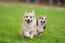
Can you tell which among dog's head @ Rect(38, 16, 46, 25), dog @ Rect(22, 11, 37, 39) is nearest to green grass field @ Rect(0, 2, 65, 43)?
dog @ Rect(22, 11, 37, 39)

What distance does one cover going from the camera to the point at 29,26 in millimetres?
9836

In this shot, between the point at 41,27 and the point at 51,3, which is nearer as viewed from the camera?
the point at 41,27

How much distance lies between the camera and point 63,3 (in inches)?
1657

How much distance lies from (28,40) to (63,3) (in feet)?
109

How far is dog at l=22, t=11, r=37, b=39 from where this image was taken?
9789 mm

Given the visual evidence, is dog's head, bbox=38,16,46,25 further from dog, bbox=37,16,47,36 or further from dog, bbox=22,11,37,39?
dog, bbox=22,11,37,39

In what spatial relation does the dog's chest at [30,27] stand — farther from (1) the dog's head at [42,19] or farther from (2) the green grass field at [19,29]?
(1) the dog's head at [42,19]

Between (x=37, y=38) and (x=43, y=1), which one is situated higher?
(x=43, y=1)

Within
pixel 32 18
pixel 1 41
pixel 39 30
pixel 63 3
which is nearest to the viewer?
pixel 1 41

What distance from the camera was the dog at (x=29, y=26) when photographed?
32.1 feet

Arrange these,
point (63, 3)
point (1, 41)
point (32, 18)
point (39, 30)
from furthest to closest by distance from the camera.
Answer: point (63, 3), point (39, 30), point (32, 18), point (1, 41)

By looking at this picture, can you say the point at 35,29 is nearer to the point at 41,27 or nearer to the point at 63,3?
the point at 41,27

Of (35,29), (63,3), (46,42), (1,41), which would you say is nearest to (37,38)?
(35,29)

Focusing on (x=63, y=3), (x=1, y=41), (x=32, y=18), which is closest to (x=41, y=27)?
(x=32, y=18)
